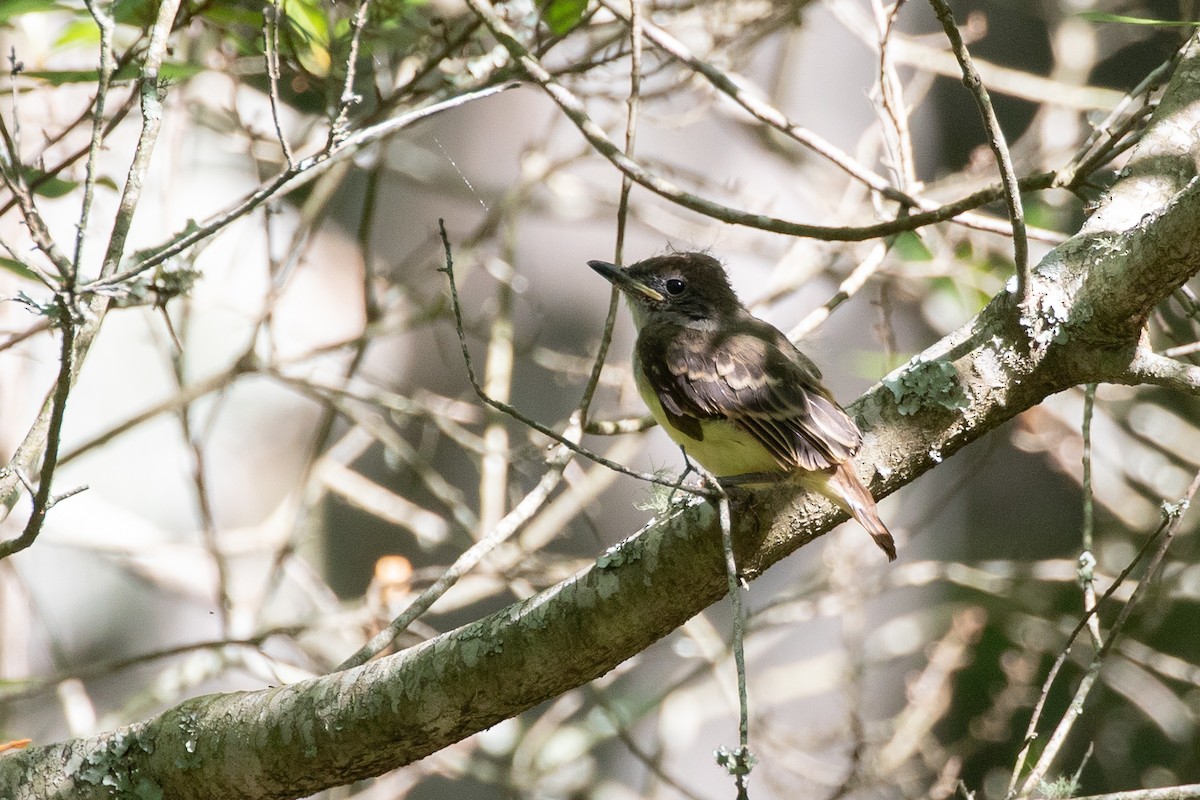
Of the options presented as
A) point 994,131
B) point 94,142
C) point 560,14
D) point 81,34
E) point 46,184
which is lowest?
point 994,131

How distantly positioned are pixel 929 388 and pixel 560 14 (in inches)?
77.3

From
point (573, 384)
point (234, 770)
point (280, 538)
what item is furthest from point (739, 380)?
point (280, 538)

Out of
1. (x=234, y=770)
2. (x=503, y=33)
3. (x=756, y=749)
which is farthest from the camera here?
(x=756, y=749)

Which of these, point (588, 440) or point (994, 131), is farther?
point (588, 440)

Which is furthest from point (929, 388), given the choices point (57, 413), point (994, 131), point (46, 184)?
point (46, 184)

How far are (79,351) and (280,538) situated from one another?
328 cm

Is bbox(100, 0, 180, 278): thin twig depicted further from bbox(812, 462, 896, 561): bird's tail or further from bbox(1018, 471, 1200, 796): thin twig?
bbox(1018, 471, 1200, 796): thin twig

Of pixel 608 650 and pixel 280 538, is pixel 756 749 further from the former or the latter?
pixel 608 650

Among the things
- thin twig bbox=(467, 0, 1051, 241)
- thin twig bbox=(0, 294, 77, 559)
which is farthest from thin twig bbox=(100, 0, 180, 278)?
thin twig bbox=(467, 0, 1051, 241)

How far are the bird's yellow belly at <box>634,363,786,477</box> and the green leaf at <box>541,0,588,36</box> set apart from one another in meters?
1.26

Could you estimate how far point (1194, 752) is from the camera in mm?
6152

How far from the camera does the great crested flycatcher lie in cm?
299

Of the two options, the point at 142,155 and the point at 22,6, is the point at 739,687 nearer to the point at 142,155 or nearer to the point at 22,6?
the point at 142,155

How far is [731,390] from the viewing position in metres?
3.50
